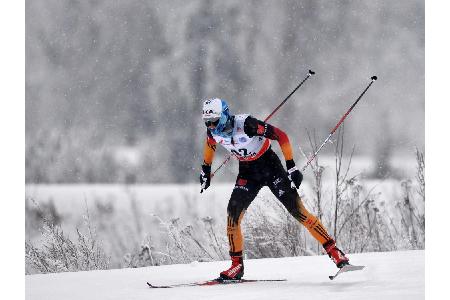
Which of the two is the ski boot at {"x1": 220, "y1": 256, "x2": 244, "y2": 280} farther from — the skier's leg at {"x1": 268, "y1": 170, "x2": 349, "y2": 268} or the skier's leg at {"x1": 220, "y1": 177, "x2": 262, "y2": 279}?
the skier's leg at {"x1": 268, "y1": 170, "x2": 349, "y2": 268}

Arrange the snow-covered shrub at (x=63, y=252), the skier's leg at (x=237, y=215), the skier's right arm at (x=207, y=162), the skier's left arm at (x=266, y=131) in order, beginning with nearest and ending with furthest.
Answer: the skier's left arm at (x=266, y=131) → the skier's leg at (x=237, y=215) → the skier's right arm at (x=207, y=162) → the snow-covered shrub at (x=63, y=252)

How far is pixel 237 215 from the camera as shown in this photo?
15.3 feet

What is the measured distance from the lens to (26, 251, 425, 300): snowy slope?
12.9 feet

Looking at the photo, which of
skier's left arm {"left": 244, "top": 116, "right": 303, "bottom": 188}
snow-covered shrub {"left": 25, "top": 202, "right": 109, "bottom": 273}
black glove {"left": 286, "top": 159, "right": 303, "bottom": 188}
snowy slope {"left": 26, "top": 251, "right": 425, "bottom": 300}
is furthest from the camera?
snow-covered shrub {"left": 25, "top": 202, "right": 109, "bottom": 273}

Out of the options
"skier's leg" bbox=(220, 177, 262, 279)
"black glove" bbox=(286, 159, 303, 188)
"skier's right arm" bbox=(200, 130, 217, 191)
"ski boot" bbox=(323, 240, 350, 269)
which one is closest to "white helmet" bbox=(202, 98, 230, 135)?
"skier's right arm" bbox=(200, 130, 217, 191)

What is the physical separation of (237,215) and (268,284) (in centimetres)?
48

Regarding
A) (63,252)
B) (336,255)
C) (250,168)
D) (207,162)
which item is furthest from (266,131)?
(63,252)

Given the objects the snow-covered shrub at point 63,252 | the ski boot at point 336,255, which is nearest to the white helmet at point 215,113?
the ski boot at point 336,255

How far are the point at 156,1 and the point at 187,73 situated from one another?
2361 mm

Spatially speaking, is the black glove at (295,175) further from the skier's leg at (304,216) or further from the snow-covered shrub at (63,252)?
the snow-covered shrub at (63,252)

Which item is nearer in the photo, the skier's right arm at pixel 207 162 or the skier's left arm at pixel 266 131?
the skier's left arm at pixel 266 131

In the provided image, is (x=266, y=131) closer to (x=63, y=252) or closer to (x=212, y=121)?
(x=212, y=121)

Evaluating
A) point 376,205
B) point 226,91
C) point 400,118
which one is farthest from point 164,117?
point 376,205

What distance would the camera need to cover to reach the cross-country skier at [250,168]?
4520 millimetres
